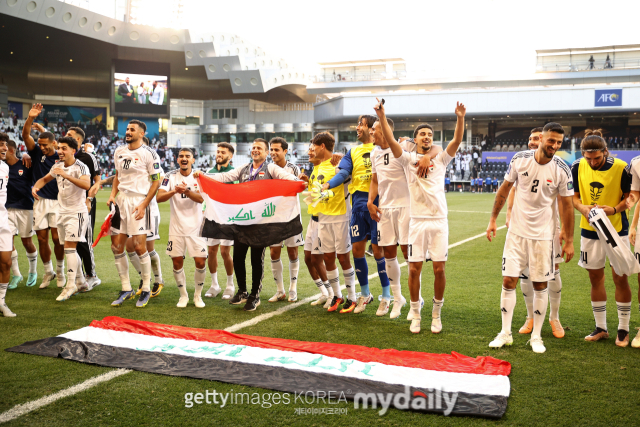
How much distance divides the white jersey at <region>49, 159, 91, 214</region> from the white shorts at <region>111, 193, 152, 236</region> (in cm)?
76

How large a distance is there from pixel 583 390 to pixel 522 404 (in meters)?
0.63

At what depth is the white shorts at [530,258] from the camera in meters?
5.03

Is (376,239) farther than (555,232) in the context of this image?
Yes

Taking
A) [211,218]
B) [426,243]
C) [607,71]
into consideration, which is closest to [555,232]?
[426,243]

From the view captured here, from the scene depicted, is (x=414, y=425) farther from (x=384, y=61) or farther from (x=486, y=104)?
(x=384, y=61)

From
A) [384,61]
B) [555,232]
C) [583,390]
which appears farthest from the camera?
[384,61]

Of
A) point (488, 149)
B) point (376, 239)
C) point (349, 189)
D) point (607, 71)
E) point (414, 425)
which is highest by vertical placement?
point (607, 71)

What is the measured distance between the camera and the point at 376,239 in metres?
6.39

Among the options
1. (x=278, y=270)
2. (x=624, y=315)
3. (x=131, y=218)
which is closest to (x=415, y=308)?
(x=624, y=315)

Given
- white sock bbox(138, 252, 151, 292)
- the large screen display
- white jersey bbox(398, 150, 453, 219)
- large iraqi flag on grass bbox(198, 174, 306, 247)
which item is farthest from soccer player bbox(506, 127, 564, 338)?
the large screen display

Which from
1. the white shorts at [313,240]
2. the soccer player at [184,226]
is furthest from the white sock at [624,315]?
the soccer player at [184,226]

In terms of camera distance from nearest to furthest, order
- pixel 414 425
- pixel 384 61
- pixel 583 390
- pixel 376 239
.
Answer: pixel 414 425
pixel 583 390
pixel 376 239
pixel 384 61

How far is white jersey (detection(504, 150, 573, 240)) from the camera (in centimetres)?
502

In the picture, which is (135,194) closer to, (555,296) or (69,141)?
(69,141)
